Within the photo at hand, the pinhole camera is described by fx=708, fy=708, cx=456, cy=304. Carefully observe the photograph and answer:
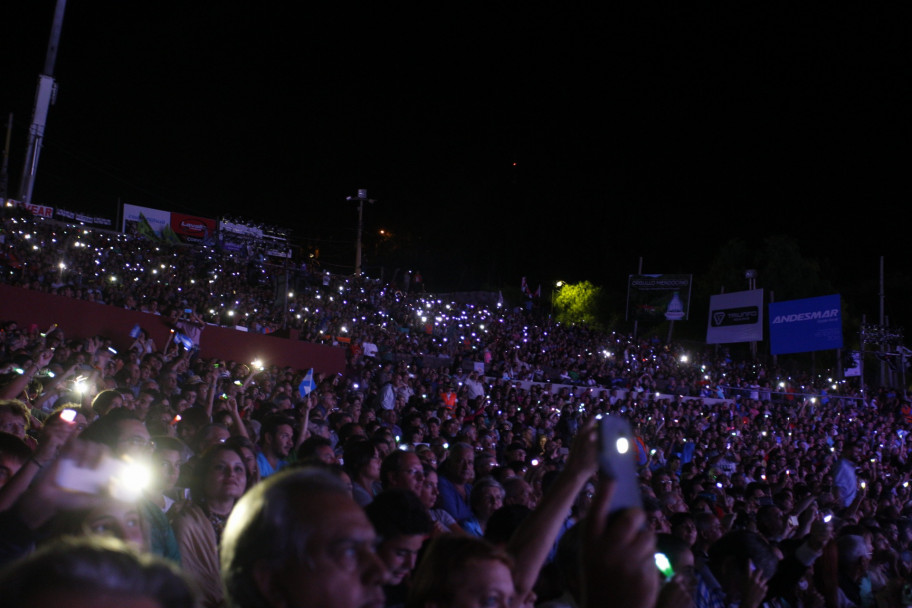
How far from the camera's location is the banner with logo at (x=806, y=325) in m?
28.9

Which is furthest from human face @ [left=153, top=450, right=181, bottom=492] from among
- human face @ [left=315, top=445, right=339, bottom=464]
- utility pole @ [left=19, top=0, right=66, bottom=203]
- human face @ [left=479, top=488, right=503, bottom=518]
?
utility pole @ [left=19, top=0, right=66, bottom=203]

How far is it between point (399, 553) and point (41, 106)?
22.8 meters

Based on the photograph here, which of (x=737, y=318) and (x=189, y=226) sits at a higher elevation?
(x=189, y=226)

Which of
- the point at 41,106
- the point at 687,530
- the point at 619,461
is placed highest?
the point at 41,106

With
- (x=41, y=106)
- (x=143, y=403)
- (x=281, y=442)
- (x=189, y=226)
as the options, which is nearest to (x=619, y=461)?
(x=281, y=442)

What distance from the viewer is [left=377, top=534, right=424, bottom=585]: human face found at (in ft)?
7.91

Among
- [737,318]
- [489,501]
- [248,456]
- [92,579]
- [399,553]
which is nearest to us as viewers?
[92,579]

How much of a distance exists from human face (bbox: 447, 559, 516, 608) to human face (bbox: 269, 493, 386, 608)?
42 cm

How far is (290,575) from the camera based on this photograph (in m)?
1.34

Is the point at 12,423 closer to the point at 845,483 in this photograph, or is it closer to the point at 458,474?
the point at 458,474

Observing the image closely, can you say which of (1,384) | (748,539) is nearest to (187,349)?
(1,384)

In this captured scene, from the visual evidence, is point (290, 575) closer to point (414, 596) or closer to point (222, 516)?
point (414, 596)

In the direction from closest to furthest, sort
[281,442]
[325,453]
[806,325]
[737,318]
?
[325,453] → [281,442] → [806,325] → [737,318]

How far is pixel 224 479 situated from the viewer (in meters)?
3.51
